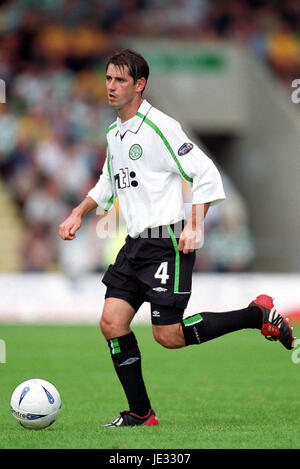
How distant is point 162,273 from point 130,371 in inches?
27.9

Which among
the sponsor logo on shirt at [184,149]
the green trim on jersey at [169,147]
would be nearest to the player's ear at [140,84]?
the green trim on jersey at [169,147]

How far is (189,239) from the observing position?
551 cm

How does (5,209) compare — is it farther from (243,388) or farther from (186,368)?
(243,388)

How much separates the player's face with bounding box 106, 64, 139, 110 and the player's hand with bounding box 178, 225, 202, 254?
0.98 meters

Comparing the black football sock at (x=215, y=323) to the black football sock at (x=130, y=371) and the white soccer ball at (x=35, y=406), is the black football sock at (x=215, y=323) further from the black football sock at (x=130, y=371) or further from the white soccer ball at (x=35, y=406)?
the white soccer ball at (x=35, y=406)

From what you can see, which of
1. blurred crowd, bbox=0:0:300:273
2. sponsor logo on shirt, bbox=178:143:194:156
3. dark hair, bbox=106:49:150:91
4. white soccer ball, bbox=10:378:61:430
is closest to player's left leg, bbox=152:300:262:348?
white soccer ball, bbox=10:378:61:430

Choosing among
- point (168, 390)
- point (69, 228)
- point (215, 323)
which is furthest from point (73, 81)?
point (215, 323)

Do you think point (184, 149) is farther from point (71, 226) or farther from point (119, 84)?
point (71, 226)

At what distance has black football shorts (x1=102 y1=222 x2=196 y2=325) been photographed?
5781mm

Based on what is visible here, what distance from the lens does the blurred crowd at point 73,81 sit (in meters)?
16.7

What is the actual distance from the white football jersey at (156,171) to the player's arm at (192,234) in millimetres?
110

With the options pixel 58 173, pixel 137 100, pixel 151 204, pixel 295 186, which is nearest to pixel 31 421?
pixel 151 204

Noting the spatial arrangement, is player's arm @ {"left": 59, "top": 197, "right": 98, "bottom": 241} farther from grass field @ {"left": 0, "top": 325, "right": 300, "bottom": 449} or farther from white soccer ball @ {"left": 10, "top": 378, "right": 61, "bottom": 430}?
grass field @ {"left": 0, "top": 325, "right": 300, "bottom": 449}

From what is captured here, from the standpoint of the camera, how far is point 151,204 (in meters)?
5.84
